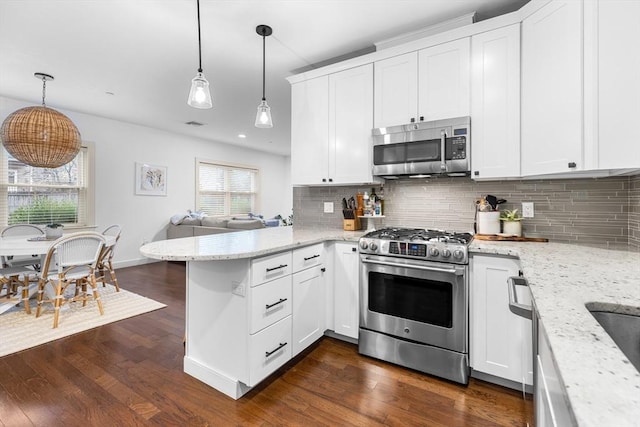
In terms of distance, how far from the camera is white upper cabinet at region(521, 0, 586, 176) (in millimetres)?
1756

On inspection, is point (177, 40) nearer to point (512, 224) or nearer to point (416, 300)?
point (416, 300)

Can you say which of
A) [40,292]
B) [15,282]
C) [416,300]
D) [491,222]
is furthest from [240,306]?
[15,282]

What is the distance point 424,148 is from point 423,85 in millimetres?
508

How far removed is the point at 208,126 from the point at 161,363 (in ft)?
15.0

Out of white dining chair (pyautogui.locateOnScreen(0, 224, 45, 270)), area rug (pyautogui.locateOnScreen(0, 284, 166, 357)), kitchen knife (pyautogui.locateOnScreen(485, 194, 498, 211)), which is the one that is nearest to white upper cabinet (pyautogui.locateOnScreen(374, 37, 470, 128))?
kitchen knife (pyautogui.locateOnScreen(485, 194, 498, 211))

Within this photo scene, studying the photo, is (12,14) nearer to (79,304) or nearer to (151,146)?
(79,304)

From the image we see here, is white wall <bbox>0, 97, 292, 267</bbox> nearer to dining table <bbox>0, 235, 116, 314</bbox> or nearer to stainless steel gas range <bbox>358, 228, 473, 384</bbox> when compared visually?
dining table <bbox>0, 235, 116, 314</bbox>

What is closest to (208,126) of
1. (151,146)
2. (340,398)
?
(151,146)

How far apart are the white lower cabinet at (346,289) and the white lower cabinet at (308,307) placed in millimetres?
124

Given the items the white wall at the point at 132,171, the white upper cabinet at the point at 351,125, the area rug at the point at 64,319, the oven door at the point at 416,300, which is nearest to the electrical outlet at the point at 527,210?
the oven door at the point at 416,300

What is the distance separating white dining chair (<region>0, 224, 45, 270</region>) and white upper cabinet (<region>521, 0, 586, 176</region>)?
4876 mm

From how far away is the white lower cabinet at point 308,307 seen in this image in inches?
85.3

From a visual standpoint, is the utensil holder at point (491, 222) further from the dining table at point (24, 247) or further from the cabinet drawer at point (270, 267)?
the dining table at point (24, 247)

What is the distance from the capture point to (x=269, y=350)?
192 cm
